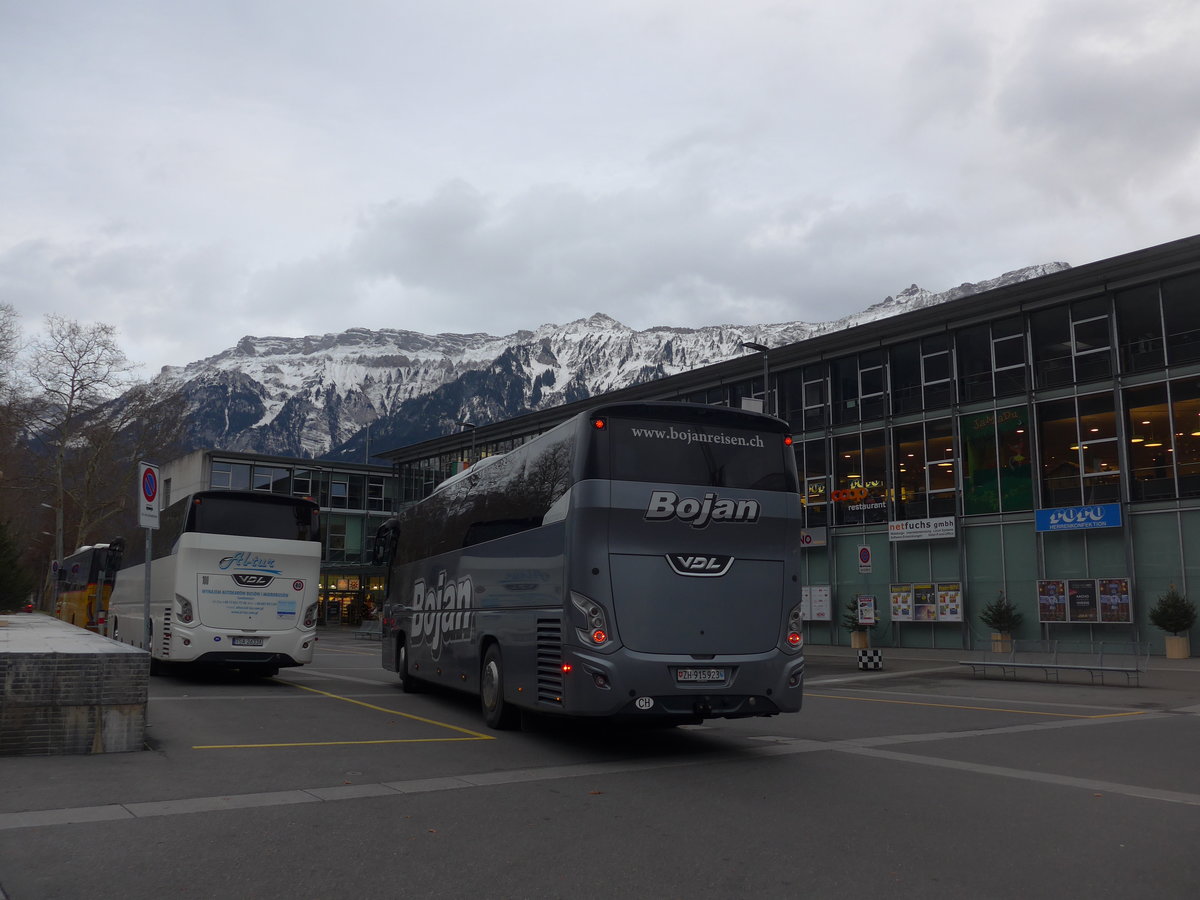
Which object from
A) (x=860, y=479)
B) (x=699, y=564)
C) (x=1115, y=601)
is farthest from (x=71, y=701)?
(x=860, y=479)

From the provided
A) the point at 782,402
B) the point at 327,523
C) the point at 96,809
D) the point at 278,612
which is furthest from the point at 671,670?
the point at 327,523

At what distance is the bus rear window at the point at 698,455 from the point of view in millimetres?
9914

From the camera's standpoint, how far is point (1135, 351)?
2992cm

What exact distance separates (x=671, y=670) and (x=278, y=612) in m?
10.2

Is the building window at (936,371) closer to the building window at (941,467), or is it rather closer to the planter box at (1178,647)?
the building window at (941,467)

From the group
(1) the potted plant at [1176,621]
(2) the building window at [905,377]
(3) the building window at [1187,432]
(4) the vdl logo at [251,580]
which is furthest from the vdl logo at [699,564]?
(2) the building window at [905,377]

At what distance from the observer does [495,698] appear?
1180 cm

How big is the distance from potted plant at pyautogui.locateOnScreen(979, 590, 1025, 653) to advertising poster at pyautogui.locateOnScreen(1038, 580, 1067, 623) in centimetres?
84

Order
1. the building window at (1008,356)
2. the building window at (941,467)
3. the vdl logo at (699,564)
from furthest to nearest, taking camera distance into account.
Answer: the building window at (941,467) → the building window at (1008,356) → the vdl logo at (699,564)

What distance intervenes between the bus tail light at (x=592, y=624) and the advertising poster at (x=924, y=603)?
27.5 m

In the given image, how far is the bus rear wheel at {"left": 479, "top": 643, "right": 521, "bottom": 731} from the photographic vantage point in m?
11.6

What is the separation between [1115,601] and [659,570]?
81.9 ft

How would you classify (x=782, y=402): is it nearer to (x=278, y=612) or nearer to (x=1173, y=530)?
(x=1173, y=530)

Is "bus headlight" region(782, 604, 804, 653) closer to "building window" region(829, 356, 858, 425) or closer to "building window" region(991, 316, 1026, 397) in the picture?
"building window" region(991, 316, 1026, 397)
